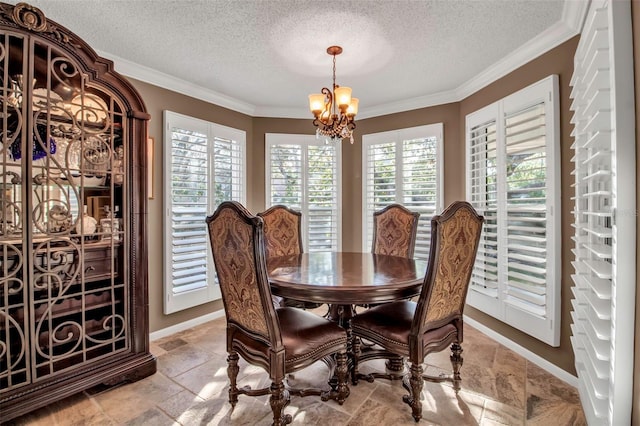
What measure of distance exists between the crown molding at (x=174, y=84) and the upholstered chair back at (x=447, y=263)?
2.87 m

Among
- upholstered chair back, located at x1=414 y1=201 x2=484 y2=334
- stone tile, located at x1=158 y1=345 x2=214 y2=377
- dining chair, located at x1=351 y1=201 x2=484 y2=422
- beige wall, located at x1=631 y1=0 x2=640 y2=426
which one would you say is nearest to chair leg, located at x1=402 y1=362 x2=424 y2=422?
dining chair, located at x1=351 y1=201 x2=484 y2=422

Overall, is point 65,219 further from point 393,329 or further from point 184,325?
point 393,329

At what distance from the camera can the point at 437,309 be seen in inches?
71.2

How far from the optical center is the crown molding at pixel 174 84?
275 cm

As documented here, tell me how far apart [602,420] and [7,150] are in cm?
340

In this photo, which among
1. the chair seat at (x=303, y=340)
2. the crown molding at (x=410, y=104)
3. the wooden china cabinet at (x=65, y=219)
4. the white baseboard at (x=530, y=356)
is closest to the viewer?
the chair seat at (x=303, y=340)

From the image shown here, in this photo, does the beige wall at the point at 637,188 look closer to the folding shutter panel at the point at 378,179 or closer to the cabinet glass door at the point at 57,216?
the folding shutter panel at the point at 378,179

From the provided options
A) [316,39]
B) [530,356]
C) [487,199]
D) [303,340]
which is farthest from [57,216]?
[530,356]

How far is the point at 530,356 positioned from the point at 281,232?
7.87ft

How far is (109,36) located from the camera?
2.35m

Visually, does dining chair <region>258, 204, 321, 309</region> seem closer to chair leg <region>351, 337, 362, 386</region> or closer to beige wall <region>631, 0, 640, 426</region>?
chair leg <region>351, 337, 362, 386</region>

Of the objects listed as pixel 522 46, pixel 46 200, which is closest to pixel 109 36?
pixel 46 200

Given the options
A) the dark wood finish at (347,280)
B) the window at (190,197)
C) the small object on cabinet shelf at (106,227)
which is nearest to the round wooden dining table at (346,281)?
the dark wood finish at (347,280)

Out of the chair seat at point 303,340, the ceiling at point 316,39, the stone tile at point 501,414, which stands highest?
the ceiling at point 316,39
